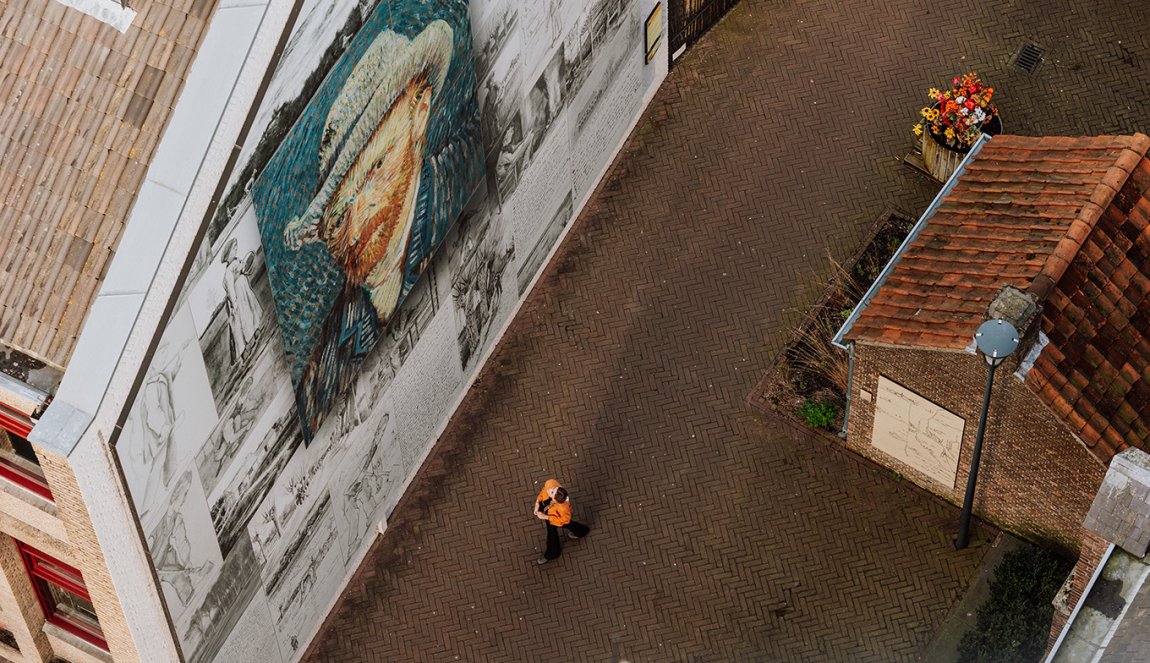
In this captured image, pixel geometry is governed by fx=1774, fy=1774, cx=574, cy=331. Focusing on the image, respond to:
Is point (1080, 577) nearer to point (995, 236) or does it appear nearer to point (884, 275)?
point (995, 236)

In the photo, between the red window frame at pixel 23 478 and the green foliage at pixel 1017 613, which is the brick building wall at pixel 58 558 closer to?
the red window frame at pixel 23 478

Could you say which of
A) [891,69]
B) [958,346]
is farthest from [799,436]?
[891,69]

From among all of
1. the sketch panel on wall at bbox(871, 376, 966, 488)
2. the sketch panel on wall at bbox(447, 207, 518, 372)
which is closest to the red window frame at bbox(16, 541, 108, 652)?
the sketch panel on wall at bbox(447, 207, 518, 372)

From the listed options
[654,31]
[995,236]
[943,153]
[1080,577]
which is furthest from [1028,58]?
[1080,577]

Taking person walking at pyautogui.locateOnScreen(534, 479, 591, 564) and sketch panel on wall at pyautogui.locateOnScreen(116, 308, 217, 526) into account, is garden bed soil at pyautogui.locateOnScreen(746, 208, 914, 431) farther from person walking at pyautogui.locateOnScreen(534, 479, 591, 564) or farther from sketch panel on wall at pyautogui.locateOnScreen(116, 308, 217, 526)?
sketch panel on wall at pyautogui.locateOnScreen(116, 308, 217, 526)

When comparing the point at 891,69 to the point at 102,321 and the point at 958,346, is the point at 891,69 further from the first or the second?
the point at 102,321
